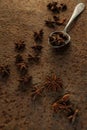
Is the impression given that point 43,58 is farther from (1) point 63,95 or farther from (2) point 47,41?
(1) point 63,95

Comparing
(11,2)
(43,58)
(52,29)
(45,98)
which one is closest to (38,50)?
(43,58)

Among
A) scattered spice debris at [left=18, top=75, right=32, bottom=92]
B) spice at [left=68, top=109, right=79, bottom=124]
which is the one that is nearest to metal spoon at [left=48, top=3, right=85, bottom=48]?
scattered spice debris at [left=18, top=75, right=32, bottom=92]

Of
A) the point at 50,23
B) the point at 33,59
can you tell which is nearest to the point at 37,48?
the point at 33,59

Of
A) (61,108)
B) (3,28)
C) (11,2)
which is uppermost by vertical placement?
(11,2)

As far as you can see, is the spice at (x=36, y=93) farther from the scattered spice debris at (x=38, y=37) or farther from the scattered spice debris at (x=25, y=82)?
the scattered spice debris at (x=38, y=37)

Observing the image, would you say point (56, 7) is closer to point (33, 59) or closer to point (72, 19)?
point (72, 19)

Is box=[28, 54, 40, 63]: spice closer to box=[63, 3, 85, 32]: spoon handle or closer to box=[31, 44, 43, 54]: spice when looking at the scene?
box=[31, 44, 43, 54]: spice
